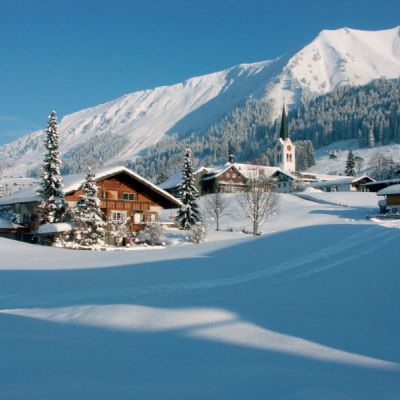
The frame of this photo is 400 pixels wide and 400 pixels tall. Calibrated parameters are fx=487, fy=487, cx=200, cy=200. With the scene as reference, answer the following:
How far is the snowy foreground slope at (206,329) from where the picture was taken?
6254mm

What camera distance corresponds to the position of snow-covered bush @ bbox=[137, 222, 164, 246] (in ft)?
138

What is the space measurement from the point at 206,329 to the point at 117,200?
1392 inches

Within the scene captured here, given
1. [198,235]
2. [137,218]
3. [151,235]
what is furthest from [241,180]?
[151,235]

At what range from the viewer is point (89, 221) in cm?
3397

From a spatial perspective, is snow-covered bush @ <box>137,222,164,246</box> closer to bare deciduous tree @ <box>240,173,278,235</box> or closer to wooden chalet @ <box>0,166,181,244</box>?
wooden chalet @ <box>0,166,181,244</box>

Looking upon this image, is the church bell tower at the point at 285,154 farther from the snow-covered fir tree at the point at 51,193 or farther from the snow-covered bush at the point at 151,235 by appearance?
the snow-covered fir tree at the point at 51,193

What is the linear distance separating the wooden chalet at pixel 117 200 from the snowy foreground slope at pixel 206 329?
23765 millimetres

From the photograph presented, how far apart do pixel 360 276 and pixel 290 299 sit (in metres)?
3.35

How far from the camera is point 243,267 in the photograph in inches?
634

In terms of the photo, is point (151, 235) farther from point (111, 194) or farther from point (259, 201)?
point (259, 201)

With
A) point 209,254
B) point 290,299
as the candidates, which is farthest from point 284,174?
Answer: point 290,299

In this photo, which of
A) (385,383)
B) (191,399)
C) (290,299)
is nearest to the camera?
(191,399)

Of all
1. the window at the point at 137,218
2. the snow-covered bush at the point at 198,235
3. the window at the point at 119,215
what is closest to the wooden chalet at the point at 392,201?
the snow-covered bush at the point at 198,235

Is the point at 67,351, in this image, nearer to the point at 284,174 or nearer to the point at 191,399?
the point at 191,399
